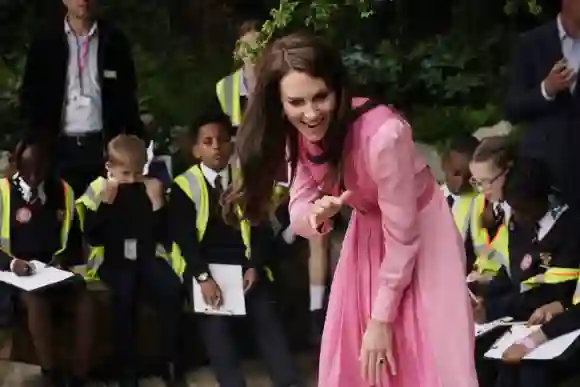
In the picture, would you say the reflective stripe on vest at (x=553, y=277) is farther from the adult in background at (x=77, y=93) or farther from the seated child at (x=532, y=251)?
Answer: the adult in background at (x=77, y=93)

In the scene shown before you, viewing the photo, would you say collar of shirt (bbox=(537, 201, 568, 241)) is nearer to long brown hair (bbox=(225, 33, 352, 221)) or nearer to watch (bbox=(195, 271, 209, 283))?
watch (bbox=(195, 271, 209, 283))

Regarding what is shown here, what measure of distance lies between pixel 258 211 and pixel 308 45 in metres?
0.39

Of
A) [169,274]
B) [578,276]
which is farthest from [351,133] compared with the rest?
[169,274]

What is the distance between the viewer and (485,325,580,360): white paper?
10.6ft

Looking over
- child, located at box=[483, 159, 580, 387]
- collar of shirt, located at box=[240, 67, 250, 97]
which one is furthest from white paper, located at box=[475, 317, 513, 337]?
collar of shirt, located at box=[240, 67, 250, 97]

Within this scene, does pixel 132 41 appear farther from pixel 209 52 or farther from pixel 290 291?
pixel 290 291

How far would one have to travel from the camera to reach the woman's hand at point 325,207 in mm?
2139

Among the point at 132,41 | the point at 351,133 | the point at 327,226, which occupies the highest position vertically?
the point at 132,41

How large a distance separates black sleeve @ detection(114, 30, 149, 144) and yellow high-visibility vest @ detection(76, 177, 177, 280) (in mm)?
359

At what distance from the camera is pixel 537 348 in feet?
10.7

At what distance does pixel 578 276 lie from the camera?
11.0 feet

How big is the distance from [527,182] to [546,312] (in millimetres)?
440

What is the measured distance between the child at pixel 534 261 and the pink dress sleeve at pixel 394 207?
120 cm

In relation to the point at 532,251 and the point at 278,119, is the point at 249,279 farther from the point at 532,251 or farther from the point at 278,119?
the point at 278,119
